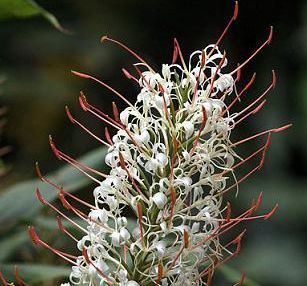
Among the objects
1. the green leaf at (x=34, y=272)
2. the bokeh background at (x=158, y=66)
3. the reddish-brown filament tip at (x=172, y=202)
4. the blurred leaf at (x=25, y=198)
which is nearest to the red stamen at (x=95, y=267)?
the reddish-brown filament tip at (x=172, y=202)

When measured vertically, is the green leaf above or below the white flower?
below

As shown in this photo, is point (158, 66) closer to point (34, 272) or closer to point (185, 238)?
point (34, 272)

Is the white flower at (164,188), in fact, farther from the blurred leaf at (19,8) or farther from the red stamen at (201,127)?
the blurred leaf at (19,8)

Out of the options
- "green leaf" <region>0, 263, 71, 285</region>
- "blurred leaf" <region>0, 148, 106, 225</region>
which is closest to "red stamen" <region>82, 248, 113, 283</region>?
"green leaf" <region>0, 263, 71, 285</region>

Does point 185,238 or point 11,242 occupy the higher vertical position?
point 185,238

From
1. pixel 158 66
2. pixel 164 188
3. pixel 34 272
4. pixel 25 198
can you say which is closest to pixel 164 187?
pixel 164 188

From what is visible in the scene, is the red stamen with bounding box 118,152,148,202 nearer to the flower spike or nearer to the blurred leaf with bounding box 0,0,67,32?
the flower spike
